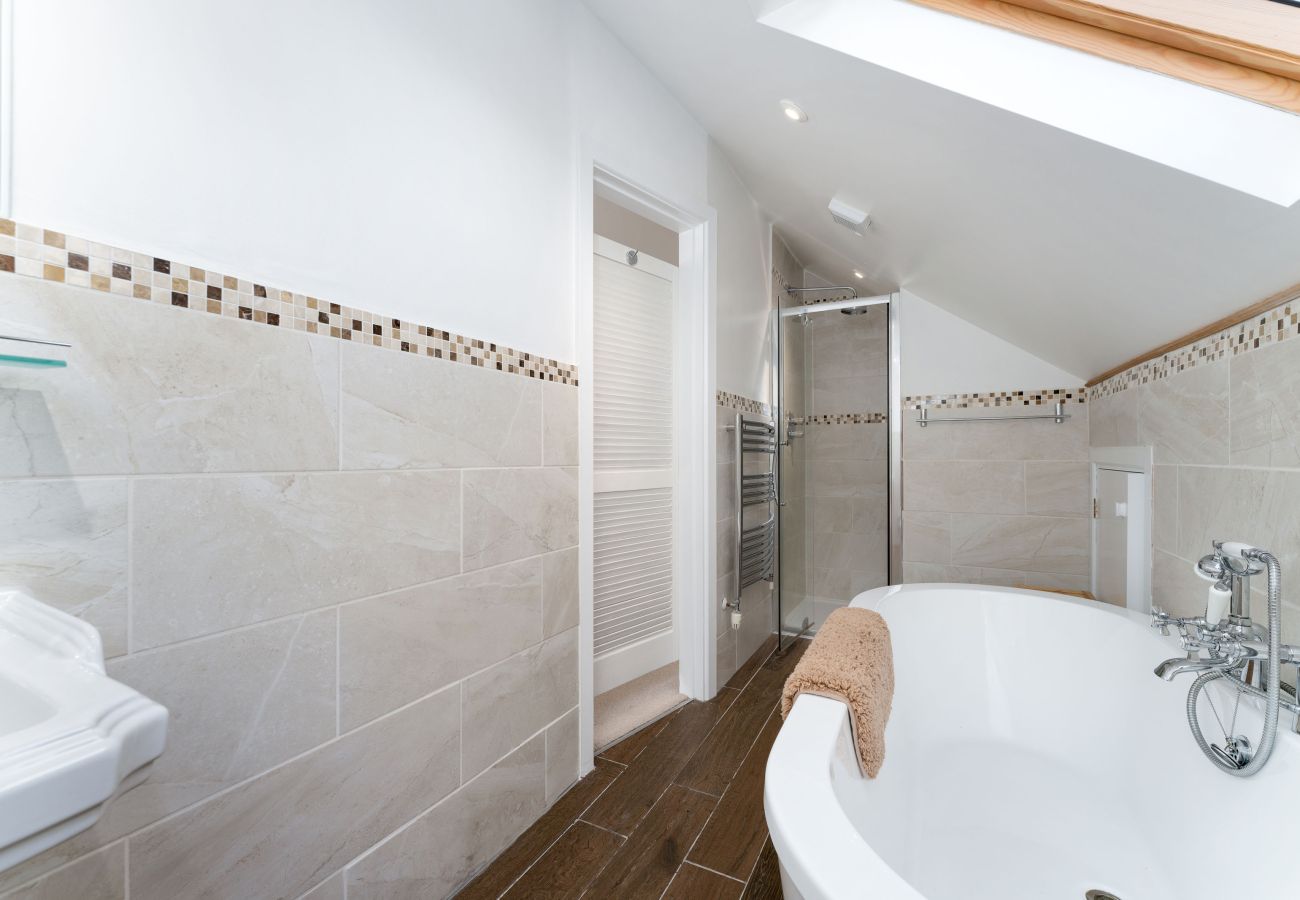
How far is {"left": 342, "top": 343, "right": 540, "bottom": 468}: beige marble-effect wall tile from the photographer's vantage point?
1185 mm

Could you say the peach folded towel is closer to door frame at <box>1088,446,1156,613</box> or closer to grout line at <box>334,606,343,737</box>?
grout line at <box>334,606,343,737</box>

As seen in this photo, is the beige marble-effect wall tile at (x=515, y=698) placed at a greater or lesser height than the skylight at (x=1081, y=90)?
lesser

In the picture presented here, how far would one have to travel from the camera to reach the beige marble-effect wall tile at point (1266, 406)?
3.70 feet

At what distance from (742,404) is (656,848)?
1.89 meters

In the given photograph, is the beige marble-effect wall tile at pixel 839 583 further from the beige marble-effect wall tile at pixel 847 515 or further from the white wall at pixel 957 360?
the white wall at pixel 957 360

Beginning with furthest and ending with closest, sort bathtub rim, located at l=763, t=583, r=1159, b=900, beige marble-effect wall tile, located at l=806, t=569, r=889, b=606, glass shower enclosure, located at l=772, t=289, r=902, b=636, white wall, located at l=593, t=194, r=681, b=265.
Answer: beige marble-effect wall tile, located at l=806, t=569, r=889, b=606 < glass shower enclosure, located at l=772, t=289, r=902, b=636 < white wall, located at l=593, t=194, r=681, b=265 < bathtub rim, located at l=763, t=583, r=1159, b=900

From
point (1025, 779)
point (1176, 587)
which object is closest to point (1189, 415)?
point (1176, 587)

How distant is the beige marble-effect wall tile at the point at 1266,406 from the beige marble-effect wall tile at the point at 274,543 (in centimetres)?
177

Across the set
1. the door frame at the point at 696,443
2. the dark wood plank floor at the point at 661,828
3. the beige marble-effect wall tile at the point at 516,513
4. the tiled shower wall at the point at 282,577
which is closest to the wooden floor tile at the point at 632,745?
the dark wood plank floor at the point at 661,828

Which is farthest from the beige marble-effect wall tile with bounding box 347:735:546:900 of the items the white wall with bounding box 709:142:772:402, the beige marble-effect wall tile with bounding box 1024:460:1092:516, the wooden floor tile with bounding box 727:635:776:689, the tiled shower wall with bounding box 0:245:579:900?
the beige marble-effect wall tile with bounding box 1024:460:1092:516

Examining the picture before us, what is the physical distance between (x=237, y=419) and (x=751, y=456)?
2287 millimetres

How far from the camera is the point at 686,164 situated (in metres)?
2.34

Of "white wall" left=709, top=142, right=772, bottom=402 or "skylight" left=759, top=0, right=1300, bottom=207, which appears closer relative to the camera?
"skylight" left=759, top=0, right=1300, bottom=207

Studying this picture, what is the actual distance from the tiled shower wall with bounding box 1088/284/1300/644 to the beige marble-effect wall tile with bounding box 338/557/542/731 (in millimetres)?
1689
